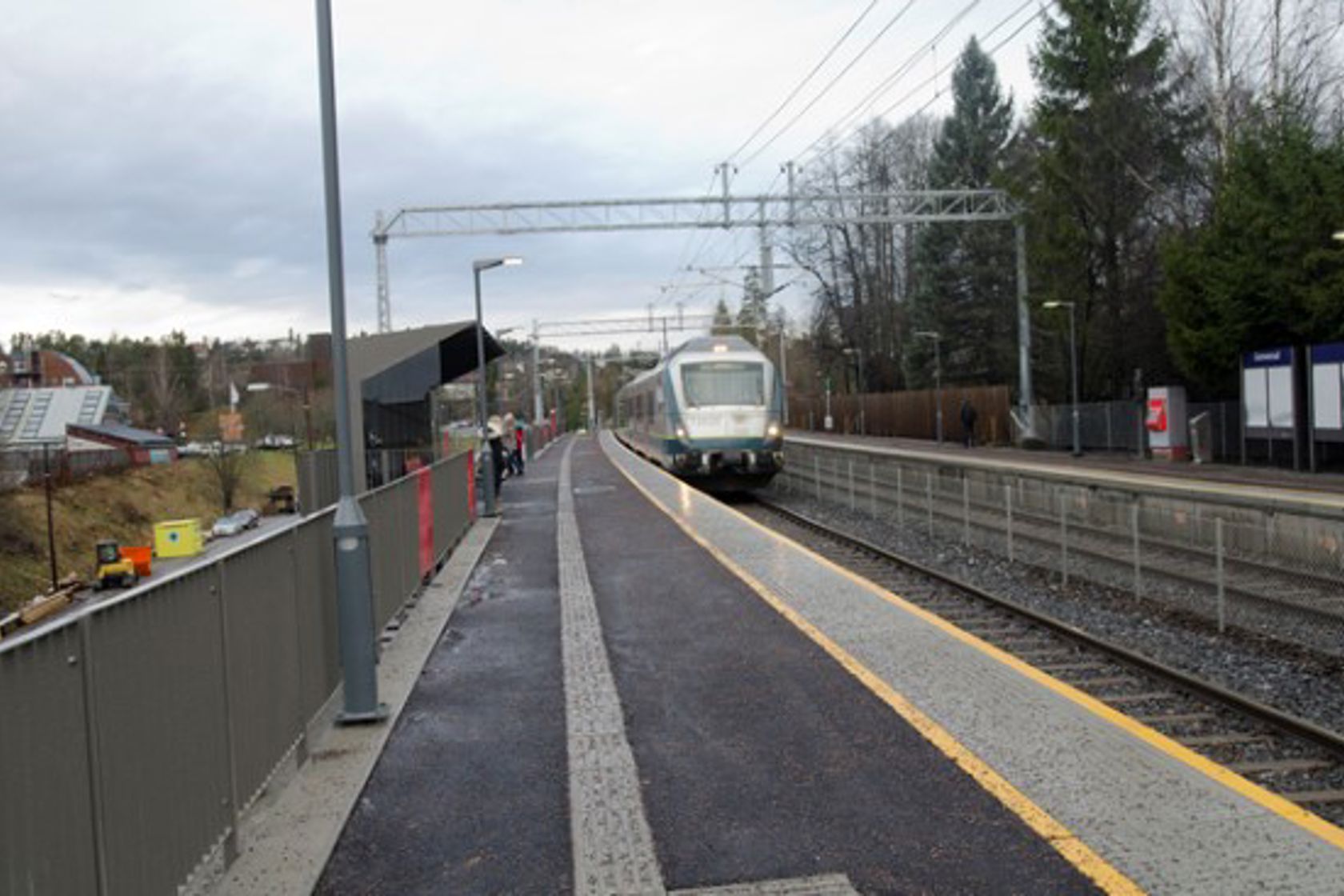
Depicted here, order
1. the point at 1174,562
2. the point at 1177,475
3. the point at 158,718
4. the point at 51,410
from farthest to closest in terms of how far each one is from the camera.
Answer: the point at 51,410, the point at 1177,475, the point at 1174,562, the point at 158,718

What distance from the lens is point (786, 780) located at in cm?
545

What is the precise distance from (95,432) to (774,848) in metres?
58.9

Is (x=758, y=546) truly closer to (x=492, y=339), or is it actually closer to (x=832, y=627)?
(x=832, y=627)

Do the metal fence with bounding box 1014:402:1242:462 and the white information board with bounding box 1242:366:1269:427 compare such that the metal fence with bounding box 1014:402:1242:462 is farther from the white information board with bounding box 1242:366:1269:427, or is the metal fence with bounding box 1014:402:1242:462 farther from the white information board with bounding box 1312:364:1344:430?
the white information board with bounding box 1312:364:1344:430

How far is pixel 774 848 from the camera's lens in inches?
182

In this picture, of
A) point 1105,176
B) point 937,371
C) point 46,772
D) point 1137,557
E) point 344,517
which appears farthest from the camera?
point 937,371

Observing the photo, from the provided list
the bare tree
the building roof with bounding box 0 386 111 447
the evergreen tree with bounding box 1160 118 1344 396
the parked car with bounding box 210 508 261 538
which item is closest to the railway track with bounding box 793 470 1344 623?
the evergreen tree with bounding box 1160 118 1344 396

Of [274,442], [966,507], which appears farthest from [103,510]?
[274,442]

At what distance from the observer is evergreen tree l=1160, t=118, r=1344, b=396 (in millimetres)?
26438

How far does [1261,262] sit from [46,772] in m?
31.0

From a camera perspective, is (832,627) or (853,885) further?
(832,627)

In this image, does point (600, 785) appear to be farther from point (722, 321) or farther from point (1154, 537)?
point (722, 321)

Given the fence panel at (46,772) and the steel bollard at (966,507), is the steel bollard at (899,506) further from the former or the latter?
the fence panel at (46,772)

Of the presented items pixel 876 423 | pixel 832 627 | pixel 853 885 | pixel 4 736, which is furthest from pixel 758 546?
pixel 876 423
